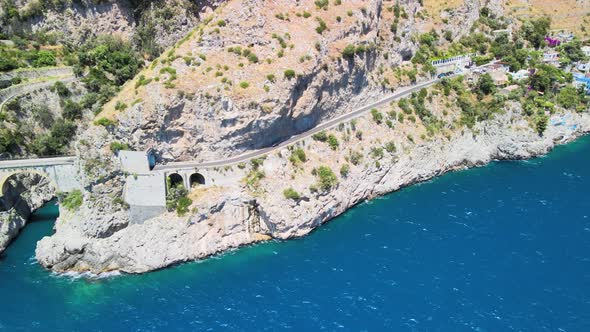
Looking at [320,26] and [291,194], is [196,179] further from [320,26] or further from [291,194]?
[320,26]

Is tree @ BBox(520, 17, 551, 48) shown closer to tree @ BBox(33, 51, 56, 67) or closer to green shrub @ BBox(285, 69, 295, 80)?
green shrub @ BBox(285, 69, 295, 80)

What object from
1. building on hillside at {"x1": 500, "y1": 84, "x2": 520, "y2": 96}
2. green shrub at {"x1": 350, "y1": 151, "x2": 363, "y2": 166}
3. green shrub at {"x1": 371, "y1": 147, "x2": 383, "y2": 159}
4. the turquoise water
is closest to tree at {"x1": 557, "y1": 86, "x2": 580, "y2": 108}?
building on hillside at {"x1": 500, "y1": 84, "x2": 520, "y2": 96}

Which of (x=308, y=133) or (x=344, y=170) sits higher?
(x=308, y=133)

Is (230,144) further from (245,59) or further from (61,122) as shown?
(61,122)

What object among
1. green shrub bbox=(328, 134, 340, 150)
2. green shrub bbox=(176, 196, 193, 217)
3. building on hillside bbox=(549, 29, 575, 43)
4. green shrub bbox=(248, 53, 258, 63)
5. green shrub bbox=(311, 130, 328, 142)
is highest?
building on hillside bbox=(549, 29, 575, 43)

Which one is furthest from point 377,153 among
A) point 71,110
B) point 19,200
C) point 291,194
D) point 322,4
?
point 19,200

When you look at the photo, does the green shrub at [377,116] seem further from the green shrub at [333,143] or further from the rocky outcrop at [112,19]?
the rocky outcrop at [112,19]

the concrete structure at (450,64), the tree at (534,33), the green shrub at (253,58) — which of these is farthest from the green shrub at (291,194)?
the tree at (534,33)
